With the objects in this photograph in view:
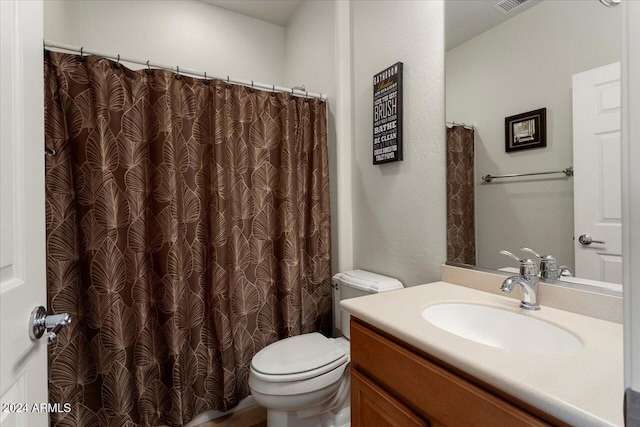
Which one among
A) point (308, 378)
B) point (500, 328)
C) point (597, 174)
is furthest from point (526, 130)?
point (308, 378)

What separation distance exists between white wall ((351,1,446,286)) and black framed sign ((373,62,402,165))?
35 millimetres

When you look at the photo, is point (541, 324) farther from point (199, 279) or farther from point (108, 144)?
point (108, 144)

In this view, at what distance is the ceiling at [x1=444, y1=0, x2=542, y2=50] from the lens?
116cm

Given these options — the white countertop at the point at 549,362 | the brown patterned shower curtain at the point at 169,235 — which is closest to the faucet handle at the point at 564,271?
the white countertop at the point at 549,362

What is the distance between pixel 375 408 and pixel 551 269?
0.75 meters

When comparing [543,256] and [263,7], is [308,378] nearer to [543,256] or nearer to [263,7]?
[543,256]

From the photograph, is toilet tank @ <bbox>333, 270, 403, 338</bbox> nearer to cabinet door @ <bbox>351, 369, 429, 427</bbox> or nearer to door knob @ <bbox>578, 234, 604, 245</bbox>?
cabinet door @ <bbox>351, 369, 429, 427</bbox>

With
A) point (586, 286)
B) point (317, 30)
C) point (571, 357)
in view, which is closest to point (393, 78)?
point (317, 30)

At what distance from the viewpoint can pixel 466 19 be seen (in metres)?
1.23

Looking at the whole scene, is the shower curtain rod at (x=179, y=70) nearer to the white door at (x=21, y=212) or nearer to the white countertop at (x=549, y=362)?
the white door at (x=21, y=212)

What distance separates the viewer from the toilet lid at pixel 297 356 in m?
1.28

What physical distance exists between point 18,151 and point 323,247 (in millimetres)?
1483

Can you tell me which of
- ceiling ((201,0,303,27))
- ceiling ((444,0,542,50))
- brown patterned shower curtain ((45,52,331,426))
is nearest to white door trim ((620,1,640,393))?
ceiling ((444,0,542,50))

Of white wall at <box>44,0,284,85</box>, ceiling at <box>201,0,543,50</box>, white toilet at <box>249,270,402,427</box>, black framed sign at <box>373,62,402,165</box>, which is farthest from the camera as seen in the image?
white wall at <box>44,0,284,85</box>
